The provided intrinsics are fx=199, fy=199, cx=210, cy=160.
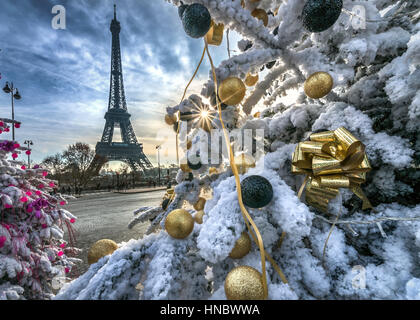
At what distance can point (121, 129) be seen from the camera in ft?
56.4

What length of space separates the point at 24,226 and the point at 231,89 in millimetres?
1200

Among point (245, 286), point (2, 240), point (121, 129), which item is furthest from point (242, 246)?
point (121, 129)

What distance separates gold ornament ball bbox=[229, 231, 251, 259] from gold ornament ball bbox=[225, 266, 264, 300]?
6cm

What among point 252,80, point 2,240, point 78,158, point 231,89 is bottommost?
point 2,240

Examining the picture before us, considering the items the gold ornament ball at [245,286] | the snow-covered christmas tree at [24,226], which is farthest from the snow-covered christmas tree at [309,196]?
the snow-covered christmas tree at [24,226]

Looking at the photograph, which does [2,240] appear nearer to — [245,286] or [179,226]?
[179,226]

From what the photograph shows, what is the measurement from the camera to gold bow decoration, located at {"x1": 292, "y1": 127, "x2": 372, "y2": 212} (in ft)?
1.25

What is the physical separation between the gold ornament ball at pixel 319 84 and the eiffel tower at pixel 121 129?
17147 millimetres

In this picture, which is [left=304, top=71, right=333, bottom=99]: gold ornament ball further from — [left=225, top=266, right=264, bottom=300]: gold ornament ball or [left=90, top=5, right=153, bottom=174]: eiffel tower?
[left=90, top=5, right=153, bottom=174]: eiffel tower

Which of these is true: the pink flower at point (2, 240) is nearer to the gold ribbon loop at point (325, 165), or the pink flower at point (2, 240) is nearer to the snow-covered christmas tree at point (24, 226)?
the snow-covered christmas tree at point (24, 226)

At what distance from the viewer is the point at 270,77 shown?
71 centimetres

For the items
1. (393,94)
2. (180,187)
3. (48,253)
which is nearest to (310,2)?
(393,94)
